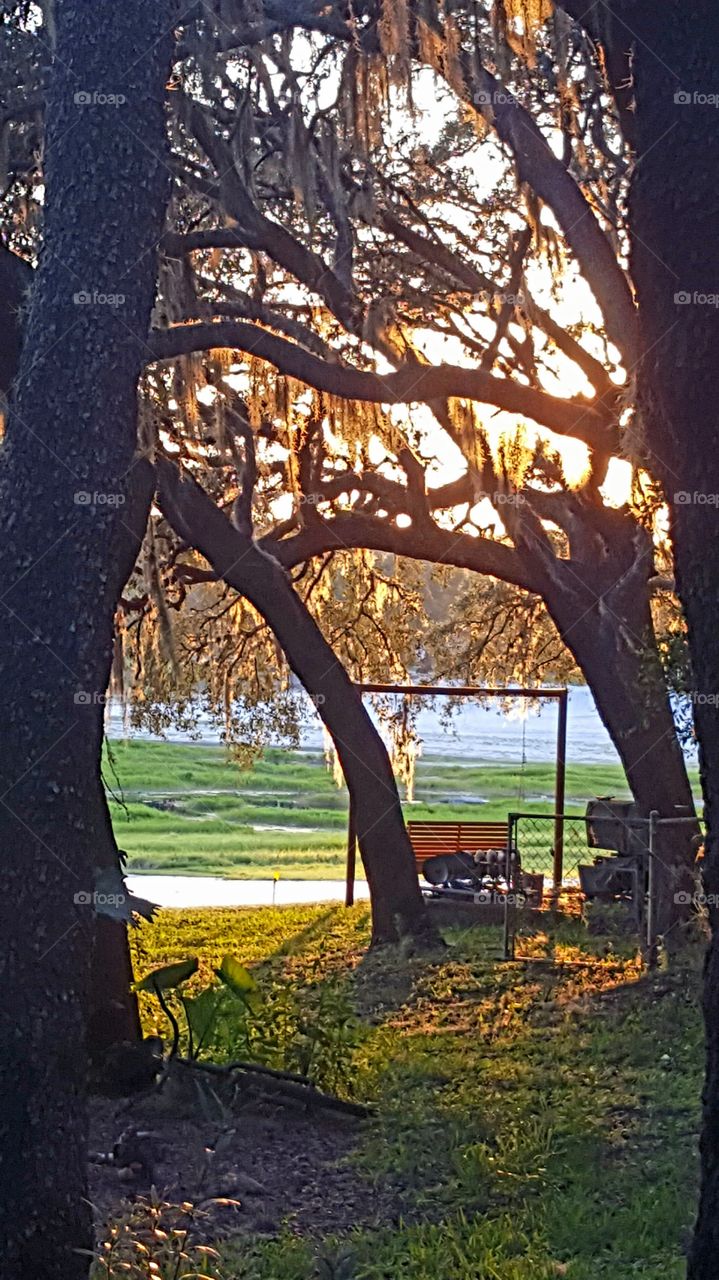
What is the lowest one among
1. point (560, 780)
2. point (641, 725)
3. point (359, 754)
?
point (560, 780)

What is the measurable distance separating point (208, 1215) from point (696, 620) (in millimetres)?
3431

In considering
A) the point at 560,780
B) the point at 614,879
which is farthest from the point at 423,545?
the point at 614,879

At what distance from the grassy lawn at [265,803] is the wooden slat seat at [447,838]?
5.22 meters

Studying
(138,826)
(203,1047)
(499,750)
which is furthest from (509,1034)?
(499,750)

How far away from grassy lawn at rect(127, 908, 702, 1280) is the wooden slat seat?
309 cm

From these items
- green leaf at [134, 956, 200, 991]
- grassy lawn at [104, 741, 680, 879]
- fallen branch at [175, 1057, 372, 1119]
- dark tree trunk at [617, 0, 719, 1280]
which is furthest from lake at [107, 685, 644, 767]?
dark tree trunk at [617, 0, 719, 1280]

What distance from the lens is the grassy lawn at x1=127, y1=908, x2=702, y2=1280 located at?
5.74 m

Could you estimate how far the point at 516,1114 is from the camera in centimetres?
768

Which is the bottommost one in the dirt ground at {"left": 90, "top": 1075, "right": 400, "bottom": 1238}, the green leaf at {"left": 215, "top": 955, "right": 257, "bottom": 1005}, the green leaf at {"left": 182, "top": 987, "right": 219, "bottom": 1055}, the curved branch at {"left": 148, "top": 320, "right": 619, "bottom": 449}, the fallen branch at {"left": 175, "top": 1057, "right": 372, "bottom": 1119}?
the dirt ground at {"left": 90, "top": 1075, "right": 400, "bottom": 1238}

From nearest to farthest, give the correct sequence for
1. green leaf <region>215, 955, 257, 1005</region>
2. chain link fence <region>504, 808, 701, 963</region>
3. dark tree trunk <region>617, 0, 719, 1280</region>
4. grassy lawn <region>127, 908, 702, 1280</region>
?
1. dark tree trunk <region>617, 0, 719, 1280</region>
2. grassy lawn <region>127, 908, 702, 1280</region>
3. green leaf <region>215, 955, 257, 1005</region>
4. chain link fence <region>504, 808, 701, 963</region>

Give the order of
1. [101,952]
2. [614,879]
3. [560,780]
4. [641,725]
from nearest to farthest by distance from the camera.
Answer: [101,952], [641,725], [614,879], [560,780]

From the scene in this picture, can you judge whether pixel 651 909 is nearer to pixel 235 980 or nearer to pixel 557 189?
pixel 235 980

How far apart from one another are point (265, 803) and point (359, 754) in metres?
27.0

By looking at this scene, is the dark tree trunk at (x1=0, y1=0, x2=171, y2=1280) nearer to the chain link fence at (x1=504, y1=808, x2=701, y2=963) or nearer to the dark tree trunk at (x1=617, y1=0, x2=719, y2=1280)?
the dark tree trunk at (x1=617, y1=0, x2=719, y2=1280)
